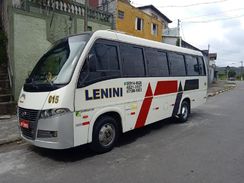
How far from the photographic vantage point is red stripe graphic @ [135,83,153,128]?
5977mm

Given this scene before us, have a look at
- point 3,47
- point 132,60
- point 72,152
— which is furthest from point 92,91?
point 3,47

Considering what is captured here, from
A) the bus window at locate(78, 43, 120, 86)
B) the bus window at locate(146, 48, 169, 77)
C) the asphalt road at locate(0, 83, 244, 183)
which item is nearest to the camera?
the asphalt road at locate(0, 83, 244, 183)

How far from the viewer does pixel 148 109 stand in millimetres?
6270

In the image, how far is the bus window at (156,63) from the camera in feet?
20.9

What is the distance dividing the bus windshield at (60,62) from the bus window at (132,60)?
1129 mm

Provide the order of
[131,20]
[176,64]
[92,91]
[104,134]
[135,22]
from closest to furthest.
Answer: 1. [92,91]
2. [104,134]
3. [176,64]
4. [131,20]
5. [135,22]

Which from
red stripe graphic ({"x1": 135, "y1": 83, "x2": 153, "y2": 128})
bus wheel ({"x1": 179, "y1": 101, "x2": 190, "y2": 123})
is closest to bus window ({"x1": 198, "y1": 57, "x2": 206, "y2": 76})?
bus wheel ({"x1": 179, "y1": 101, "x2": 190, "y2": 123})

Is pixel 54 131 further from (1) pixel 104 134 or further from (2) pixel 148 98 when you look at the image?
(2) pixel 148 98

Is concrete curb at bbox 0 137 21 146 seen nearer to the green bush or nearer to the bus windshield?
the bus windshield

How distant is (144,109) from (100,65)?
1989mm

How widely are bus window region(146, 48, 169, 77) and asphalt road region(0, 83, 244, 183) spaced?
1.86 m

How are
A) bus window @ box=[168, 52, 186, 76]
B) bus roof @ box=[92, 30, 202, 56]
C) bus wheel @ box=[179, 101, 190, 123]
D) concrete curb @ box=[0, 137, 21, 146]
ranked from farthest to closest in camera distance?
bus wheel @ box=[179, 101, 190, 123], bus window @ box=[168, 52, 186, 76], concrete curb @ box=[0, 137, 21, 146], bus roof @ box=[92, 30, 202, 56]

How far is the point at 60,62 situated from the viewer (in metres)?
4.66

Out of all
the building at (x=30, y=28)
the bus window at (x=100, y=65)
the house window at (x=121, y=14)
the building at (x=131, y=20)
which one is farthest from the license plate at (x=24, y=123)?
the house window at (x=121, y=14)
